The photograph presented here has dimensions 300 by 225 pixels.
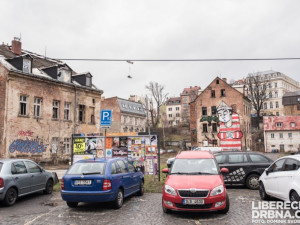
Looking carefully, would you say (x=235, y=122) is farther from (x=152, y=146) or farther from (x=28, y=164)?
(x=28, y=164)

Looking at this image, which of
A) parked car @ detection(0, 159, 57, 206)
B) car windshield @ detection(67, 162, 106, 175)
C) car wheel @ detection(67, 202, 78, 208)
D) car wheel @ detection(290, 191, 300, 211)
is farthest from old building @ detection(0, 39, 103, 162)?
car wheel @ detection(290, 191, 300, 211)

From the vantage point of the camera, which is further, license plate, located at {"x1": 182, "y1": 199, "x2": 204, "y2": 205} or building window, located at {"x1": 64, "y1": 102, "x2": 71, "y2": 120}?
building window, located at {"x1": 64, "y1": 102, "x2": 71, "y2": 120}

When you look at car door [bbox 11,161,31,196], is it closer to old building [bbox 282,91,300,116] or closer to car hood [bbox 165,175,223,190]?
car hood [bbox 165,175,223,190]

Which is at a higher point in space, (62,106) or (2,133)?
(62,106)

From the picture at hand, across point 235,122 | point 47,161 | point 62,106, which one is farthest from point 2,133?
point 235,122

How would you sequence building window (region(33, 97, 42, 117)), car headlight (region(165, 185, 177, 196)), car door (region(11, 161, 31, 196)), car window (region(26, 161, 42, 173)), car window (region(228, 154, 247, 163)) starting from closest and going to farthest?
1. car headlight (region(165, 185, 177, 196))
2. car door (region(11, 161, 31, 196))
3. car window (region(26, 161, 42, 173))
4. car window (region(228, 154, 247, 163))
5. building window (region(33, 97, 42, 117))

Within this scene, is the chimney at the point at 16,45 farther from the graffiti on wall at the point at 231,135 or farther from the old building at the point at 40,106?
the graffiti on wall at the point at 231,135

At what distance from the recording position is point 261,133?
206 ft

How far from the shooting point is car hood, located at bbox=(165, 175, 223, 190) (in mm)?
7121

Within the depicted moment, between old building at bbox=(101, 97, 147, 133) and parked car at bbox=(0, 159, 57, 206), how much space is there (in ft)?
157

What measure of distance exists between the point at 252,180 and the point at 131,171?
558cm

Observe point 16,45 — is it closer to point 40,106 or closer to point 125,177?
point 40,106

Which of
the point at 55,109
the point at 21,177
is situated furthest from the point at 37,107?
the point at 21,177

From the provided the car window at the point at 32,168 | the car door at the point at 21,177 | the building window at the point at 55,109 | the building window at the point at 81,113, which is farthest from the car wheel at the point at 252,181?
the building window at the point at 81,113
